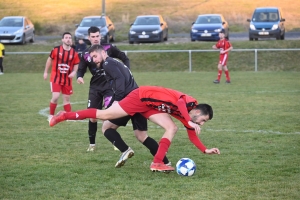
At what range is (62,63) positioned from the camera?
10.9 m

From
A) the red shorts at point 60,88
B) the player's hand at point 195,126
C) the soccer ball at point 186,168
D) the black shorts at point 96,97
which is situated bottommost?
the red shorts at point 60,88

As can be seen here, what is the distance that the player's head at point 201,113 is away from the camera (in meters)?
6.20

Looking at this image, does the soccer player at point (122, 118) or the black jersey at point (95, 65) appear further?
the black jersey at point (95, 65)

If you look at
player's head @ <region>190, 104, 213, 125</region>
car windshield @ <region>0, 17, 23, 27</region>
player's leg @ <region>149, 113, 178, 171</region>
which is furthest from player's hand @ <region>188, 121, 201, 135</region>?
car windshield @ <region>0, 17, 23, 27</region>

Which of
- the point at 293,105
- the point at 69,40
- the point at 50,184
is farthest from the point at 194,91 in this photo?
the point at 50,184

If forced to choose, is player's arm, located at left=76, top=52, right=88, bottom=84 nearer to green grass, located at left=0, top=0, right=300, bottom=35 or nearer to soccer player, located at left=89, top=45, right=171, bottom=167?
soccer player, located at left=89, top=45, right=171, bottom=167

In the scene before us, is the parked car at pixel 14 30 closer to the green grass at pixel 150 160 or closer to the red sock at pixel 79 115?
the green grass at pixel 150 160

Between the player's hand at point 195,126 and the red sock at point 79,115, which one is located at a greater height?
the player's hand at point 195,126

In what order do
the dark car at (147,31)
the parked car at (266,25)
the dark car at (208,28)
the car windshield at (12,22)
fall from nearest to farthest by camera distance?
the parked car at (266,25)
the dark car at (208,28)
the dark car at (147,31)
the car windshield at (12,22)

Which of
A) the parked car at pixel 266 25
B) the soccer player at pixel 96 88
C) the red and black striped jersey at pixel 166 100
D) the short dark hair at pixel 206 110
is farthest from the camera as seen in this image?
the parked car at pixel 266 25

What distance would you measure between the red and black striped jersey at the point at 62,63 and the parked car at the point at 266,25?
18.9 meters

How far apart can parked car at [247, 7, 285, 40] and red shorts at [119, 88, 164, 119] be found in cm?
2266

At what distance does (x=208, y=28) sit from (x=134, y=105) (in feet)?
74.3

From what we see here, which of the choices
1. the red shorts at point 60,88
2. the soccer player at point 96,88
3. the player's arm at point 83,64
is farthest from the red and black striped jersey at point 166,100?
the red shorts at point 60,88
